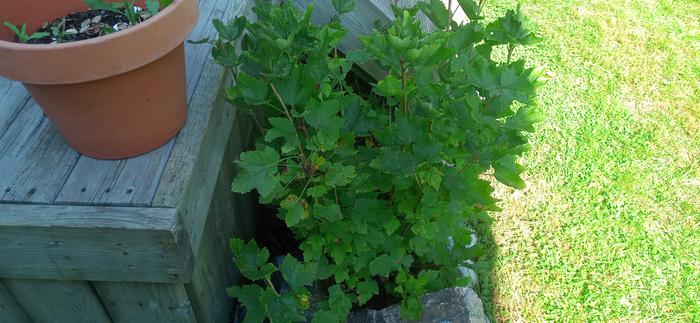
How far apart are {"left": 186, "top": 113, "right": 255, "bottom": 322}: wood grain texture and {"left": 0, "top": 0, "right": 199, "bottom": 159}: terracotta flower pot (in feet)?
1.18

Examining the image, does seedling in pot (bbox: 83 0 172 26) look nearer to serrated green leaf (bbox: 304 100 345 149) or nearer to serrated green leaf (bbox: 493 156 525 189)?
serrated green leaf (bbox: 304 100 345 149)

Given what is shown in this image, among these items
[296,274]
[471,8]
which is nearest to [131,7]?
[296,274]

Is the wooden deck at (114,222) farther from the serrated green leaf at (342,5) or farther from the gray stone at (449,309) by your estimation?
the gray stone at (449,309)

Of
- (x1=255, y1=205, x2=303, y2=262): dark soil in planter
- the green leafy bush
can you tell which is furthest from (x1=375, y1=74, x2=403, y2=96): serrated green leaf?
(x1=255, y1=205, x2=303, y2=262): dark soil in planter

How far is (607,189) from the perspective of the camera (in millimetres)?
2900

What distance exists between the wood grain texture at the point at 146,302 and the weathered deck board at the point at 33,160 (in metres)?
0.31

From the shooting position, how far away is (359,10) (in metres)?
2.28

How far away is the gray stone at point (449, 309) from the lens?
6.16 ft

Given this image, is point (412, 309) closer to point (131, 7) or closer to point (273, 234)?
point (273, 234)

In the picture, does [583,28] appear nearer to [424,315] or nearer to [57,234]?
[424,315]

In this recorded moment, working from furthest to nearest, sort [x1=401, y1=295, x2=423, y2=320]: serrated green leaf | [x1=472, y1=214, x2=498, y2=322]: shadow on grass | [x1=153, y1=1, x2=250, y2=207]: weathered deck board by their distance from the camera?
[x1=472, y1=214, x2=498, y2=322]: shadow on grass < [x1=401, y1=295, x2=423, y2=320]: serrated green leaf < [x1=153, y1=1, x2=250, y2=207]: weathered deck board

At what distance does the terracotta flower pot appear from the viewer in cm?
128

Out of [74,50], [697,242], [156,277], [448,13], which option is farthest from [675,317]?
[74,50]

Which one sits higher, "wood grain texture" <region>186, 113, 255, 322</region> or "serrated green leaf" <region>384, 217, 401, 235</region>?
"serrated green leaf" <region>384, 217, 401, 235</region>
